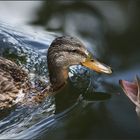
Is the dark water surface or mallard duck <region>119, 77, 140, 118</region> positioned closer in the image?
mallard duck <region>119, 77, 140, 118</region>

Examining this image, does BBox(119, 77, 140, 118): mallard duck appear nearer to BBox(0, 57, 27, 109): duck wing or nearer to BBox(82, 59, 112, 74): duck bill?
BBox(82, 59, 112, 74): duck bill

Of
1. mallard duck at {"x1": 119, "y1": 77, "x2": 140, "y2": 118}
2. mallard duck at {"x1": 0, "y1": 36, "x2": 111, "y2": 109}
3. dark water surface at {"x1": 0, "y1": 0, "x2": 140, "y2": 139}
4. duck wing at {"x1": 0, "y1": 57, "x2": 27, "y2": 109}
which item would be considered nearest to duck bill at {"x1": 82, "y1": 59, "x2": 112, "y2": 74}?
mallard duck at {"x1": 0, "y1": 36, "x2": 111, "y2": 109}

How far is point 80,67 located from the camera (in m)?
8.27

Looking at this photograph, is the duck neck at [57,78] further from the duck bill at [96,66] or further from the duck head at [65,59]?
the duck bill at [96,66]

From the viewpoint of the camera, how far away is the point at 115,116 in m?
7.16

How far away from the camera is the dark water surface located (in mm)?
6824

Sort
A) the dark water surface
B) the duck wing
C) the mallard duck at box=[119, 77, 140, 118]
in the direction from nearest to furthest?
the mallard duck at box=[119, 77, 140, 118]
the dark water surface
the duck wing

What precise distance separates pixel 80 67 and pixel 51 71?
1.84 ft

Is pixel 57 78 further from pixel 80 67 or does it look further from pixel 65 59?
pixel 80 67

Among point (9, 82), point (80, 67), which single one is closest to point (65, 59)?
point (80, 67)

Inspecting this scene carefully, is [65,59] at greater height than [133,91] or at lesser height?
greater

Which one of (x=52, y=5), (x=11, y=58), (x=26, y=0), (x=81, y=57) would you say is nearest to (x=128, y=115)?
(x=81, y=57)

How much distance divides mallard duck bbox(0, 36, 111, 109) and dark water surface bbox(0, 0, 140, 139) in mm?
121

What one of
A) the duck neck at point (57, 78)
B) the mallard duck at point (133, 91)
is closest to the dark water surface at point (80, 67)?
the duck neck at point (57, 78)
